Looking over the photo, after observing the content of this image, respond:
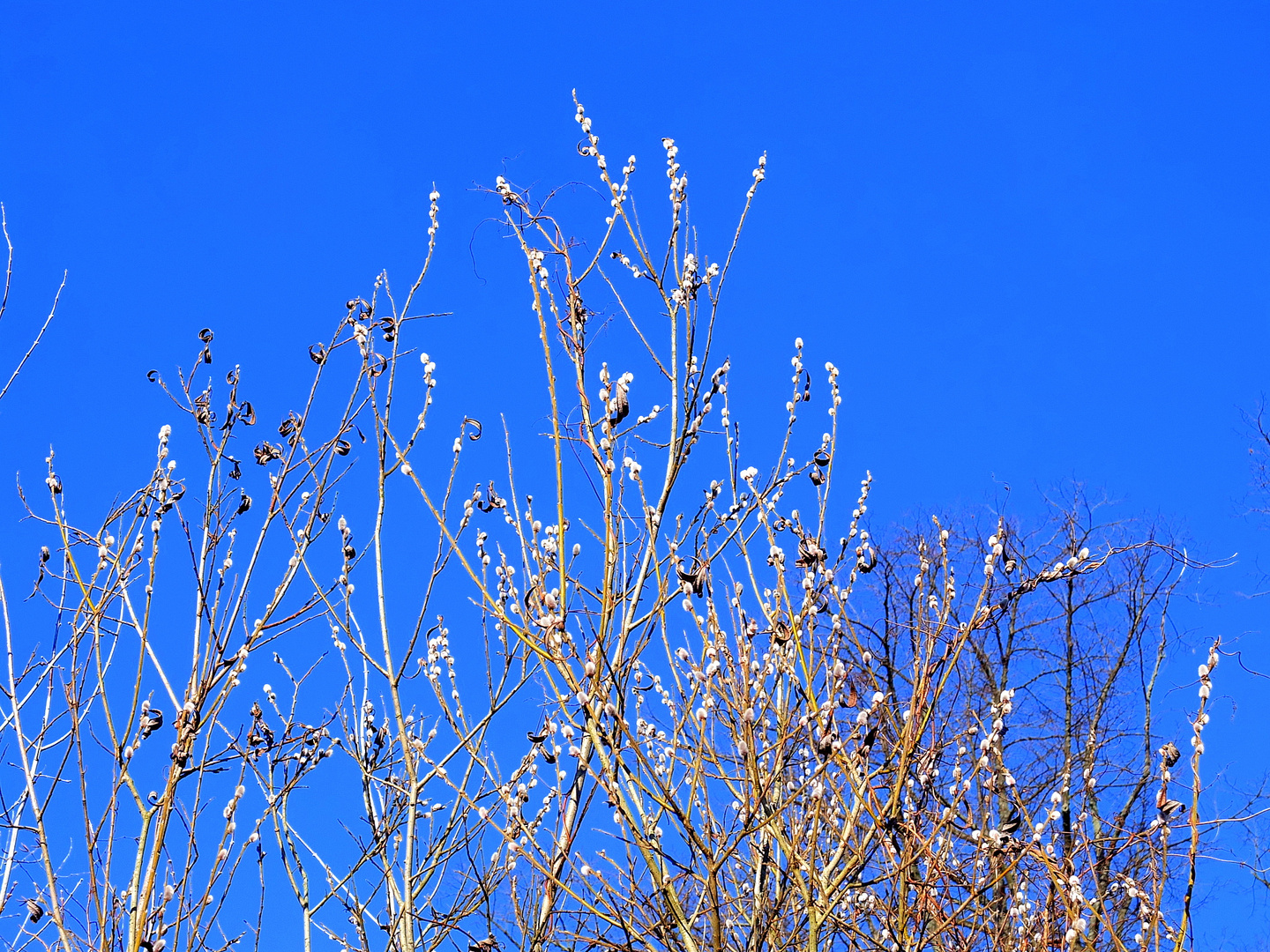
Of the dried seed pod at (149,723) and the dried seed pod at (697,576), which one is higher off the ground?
the dried seed pod at (697,576)

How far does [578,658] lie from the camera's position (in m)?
2.55

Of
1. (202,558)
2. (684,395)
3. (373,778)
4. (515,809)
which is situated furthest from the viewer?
(373,778)

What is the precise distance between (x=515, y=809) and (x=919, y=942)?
3.54ft

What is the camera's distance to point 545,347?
271 centimetres

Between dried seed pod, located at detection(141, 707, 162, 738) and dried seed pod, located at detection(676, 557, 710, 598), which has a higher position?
dried seed pod, located at detection(676, 557, 710, 598)

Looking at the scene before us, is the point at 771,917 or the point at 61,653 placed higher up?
the point at 61,653

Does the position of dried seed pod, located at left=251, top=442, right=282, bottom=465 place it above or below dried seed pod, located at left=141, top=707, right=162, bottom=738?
above

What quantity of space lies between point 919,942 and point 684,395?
151 centimetres

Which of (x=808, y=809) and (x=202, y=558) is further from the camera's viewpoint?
(x=808, y=809)

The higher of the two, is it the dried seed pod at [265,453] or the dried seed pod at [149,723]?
the dried seed pod at [265,453]

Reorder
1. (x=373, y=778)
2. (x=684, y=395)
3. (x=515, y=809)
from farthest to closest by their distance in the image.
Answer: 1. (x=373, y=778)
2. (x=684, y=395)
3. (x=515, y=809)

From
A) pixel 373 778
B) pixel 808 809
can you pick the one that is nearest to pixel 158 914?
pixel 373 778

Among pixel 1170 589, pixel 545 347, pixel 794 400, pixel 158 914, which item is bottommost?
pixel 158 914

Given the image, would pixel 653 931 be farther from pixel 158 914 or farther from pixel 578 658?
pixel 158 914
